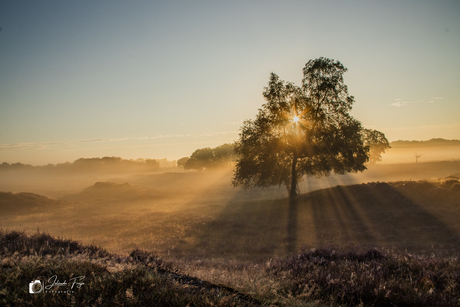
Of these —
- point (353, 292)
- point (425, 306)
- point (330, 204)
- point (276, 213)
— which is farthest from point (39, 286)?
point (330, 204)

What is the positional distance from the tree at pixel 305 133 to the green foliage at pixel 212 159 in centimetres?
6282

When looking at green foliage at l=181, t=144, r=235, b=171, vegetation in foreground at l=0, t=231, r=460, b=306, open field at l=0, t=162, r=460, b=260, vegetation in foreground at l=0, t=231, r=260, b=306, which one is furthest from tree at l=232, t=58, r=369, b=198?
green foliage at l=181, t=144, r=235, b=171

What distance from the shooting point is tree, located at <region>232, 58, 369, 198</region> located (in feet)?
79.3

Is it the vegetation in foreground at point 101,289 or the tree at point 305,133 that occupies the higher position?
the tree at point 305,133

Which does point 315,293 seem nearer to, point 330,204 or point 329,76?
point 330,204

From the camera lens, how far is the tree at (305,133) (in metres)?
24.2

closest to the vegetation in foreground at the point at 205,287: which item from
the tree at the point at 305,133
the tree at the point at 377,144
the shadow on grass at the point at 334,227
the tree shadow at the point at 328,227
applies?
the tree shadow at the point at 328,227

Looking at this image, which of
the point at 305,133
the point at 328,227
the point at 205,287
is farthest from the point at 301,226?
the point at 205,287

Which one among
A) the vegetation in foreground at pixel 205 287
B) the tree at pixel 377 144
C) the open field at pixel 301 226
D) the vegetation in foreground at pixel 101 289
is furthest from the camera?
the tree at pixel 377 144

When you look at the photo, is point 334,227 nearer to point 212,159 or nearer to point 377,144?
point 377,144

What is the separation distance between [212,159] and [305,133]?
6798 centimetres

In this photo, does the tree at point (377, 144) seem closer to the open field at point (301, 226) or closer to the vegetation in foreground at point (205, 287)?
the open field at point (301, 226)

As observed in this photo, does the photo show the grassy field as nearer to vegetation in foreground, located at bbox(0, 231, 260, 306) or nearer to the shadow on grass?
the shadow on grass

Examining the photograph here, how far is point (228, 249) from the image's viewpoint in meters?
14.7
